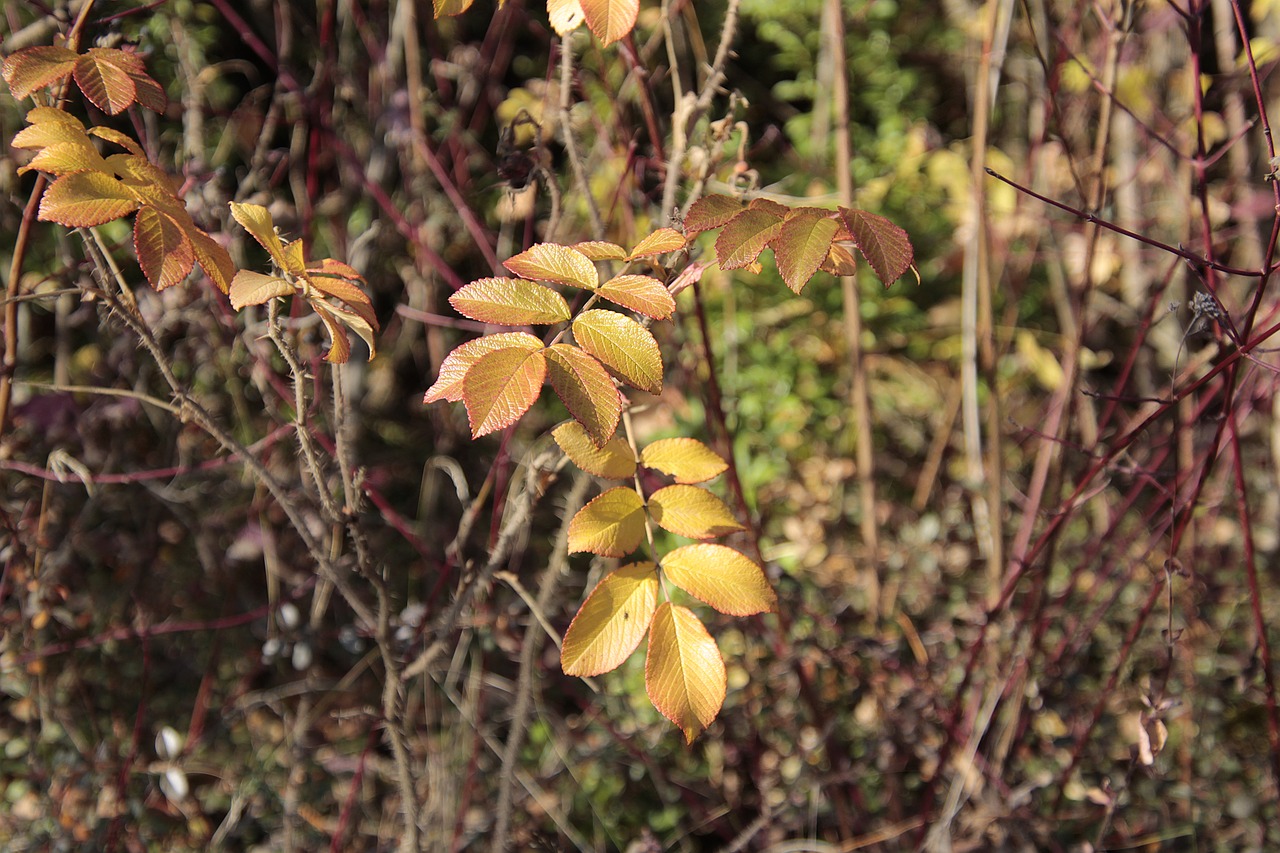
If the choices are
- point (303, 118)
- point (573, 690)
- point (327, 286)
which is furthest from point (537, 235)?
point (327, 286)

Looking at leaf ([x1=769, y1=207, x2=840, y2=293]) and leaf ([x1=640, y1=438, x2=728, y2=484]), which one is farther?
leaf ([x1=640, y1=438, x2=728, y2=484])

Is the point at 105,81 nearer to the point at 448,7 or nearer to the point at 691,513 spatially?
the point at 448,7

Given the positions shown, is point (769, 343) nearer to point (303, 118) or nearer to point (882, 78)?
point (882, 78)

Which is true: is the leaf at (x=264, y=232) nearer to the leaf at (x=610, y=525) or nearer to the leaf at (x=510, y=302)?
the leaf at (x=510, y=302)

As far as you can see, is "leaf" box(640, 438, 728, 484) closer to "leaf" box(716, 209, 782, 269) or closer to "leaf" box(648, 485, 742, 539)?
"leaf" box(648, 485, 742, 539)

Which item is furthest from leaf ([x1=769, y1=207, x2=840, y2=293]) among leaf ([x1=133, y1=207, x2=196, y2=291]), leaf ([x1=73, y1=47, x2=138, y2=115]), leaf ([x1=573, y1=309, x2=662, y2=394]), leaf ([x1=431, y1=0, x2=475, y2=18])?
leaf ([x1=73, y1=47, x2=138, y2=115])

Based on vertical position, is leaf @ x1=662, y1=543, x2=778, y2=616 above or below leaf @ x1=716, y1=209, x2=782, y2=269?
below

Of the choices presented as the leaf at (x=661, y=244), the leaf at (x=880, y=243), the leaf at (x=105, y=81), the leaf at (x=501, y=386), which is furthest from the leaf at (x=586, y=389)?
the leaf at (x=105, y=81)
